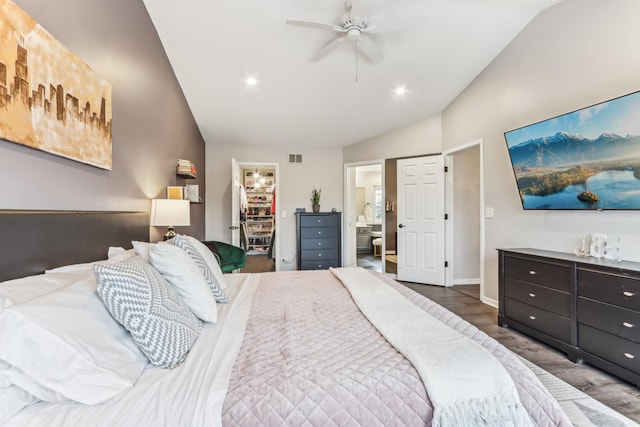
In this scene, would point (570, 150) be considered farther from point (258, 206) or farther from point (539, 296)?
point (258, 206)

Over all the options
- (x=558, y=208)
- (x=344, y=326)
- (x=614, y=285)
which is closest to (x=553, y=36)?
(x=558, y=208)

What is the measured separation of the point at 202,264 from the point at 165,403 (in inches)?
36.1

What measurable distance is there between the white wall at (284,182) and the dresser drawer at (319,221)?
0.45 m

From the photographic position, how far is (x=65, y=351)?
0.81 meters

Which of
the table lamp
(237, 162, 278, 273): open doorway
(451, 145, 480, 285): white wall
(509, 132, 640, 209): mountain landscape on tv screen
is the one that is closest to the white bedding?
the table lamp

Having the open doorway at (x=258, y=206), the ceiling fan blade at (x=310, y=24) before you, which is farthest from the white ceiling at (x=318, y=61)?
the open doorway at (x=258, y=206)

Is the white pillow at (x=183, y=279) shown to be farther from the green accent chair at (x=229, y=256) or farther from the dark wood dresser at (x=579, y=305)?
the dark wood dresser at (x=579, y=305)

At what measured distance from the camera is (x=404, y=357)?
105 cm

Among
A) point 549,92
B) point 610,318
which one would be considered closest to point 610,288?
point 610,318

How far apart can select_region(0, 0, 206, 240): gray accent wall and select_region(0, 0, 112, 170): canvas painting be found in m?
0.07

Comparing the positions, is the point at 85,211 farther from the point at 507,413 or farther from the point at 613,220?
the point at 613,220

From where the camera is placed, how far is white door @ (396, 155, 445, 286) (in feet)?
14.4

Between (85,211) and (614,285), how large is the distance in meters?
3.30

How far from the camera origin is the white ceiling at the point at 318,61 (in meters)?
2.53
